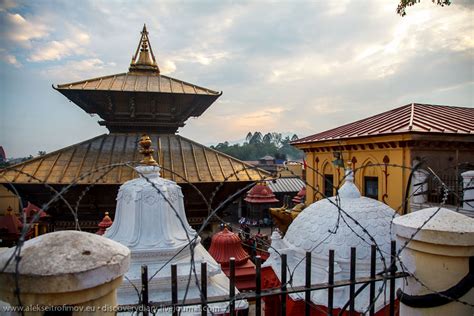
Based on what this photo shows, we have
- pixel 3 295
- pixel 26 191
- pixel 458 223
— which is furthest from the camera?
pixel 26 191

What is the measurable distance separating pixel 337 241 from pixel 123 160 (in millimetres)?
7089

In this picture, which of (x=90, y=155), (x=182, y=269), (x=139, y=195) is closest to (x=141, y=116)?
(x=90, y=155)

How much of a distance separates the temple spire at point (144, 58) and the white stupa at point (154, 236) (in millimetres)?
7293

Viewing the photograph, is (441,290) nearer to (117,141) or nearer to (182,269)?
(182,269)

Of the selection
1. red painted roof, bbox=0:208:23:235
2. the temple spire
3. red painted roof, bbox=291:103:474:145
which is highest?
the temple spire

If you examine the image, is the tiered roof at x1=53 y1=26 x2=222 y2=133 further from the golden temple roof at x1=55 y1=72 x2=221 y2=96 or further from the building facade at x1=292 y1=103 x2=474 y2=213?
the building facade at x1=292 y1=103 x2=474 y2=213

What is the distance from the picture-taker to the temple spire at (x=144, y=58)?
1207cm

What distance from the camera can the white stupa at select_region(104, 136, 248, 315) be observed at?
5074 millimetres

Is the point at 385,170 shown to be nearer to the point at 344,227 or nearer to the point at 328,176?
the point at 328,176

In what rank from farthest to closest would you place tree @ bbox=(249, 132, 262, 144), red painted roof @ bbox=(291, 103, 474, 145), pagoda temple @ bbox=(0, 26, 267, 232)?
tree @ bbox=(249, 132, 262, 144), pagoda temple @ bbox=(0, 26, 267, 232), red painted roof @ bbox=(291, 103, 474, 145)

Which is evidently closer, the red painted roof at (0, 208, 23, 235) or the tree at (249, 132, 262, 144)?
the red painted roof at (0, 208, 23, 235)

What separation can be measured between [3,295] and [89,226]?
29.8ft

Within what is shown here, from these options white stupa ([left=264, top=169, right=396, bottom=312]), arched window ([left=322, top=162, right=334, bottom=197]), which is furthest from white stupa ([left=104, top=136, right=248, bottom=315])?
arched window ([left=322, top=162, right=334, bottom=197])

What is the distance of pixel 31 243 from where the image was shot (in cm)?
174
